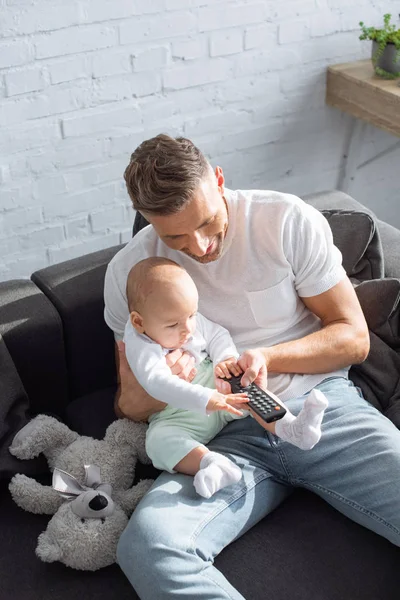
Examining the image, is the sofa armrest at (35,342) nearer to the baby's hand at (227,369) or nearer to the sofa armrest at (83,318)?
the sofa armrest at (83,318)

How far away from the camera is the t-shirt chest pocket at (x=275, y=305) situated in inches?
66.7

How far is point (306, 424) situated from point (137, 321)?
385 millimetres

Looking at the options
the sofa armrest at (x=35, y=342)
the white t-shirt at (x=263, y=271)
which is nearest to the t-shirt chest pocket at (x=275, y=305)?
the white t-shirt at (x=263, y=271)

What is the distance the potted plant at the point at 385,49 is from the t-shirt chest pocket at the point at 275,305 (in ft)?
4.23

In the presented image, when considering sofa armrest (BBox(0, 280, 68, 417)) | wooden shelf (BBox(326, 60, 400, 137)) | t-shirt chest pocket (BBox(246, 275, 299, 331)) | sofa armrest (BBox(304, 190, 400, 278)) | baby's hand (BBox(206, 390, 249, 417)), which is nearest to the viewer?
baby's hand (BBox(206, 390, 249, 417))

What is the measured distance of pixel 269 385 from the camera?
169 centimetres

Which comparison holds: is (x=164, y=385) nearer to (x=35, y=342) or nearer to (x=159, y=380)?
(x=159, y=380)

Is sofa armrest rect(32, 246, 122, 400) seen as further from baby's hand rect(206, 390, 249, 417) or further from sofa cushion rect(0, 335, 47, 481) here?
baby's hand rect(206, 390, 249, 417)

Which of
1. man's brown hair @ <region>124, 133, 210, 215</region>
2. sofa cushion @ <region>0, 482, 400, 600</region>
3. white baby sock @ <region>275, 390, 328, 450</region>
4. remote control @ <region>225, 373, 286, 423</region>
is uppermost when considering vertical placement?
man's brown hair @ <region>124, 133, 210, 215</region>

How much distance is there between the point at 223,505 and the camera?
1.52 meters

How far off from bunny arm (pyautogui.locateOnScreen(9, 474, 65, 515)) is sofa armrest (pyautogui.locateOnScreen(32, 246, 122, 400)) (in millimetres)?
369

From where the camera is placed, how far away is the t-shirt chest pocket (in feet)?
5.56

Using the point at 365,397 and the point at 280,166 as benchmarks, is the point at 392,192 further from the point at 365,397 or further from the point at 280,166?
the point at 365,397

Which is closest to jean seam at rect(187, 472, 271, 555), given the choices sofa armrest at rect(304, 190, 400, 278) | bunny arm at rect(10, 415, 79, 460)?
bunny arm at rect(10, 415, 79, 460)
